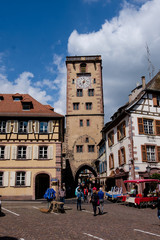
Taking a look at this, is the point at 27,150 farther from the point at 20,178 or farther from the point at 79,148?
the point at 79,148

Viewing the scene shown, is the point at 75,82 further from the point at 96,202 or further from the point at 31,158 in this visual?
the point at 96,202

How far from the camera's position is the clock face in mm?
44094

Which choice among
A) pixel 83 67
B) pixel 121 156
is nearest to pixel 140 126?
pixel 121 156

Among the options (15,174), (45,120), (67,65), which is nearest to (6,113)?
(45,120)

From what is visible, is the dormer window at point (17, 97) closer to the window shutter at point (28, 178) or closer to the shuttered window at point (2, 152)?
the shuttered window at point (2, 152)

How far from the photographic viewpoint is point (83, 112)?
139 ft

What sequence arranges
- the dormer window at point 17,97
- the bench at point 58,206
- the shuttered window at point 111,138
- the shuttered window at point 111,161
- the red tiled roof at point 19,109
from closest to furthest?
the bench at point 58,206, the red tiled roof at point 19,109, the shuttered window at point 111,161, the shuttered window at point 111,138, the dormer window at point 17,97

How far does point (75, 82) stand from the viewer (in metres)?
44.3

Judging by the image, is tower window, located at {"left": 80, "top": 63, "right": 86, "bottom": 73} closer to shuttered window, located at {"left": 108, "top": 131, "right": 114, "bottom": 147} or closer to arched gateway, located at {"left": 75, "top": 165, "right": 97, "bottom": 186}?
arched gateway, located at {"left": 75, "top": 165, "right": 97, "bottom": 186}

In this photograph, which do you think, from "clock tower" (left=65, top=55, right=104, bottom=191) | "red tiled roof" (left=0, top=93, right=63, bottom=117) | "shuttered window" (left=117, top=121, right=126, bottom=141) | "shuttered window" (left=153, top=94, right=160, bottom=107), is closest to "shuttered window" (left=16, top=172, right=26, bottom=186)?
"red tiled roof" (left=0, top=93, right=63, bottom=117)

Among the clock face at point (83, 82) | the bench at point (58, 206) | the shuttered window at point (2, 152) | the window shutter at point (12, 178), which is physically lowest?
the bench at point (58, 206)

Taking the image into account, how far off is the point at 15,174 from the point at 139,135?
13.3 m

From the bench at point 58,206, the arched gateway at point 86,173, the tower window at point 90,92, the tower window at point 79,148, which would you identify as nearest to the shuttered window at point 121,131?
the bench at point 58,206

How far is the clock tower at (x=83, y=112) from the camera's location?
4066cm
